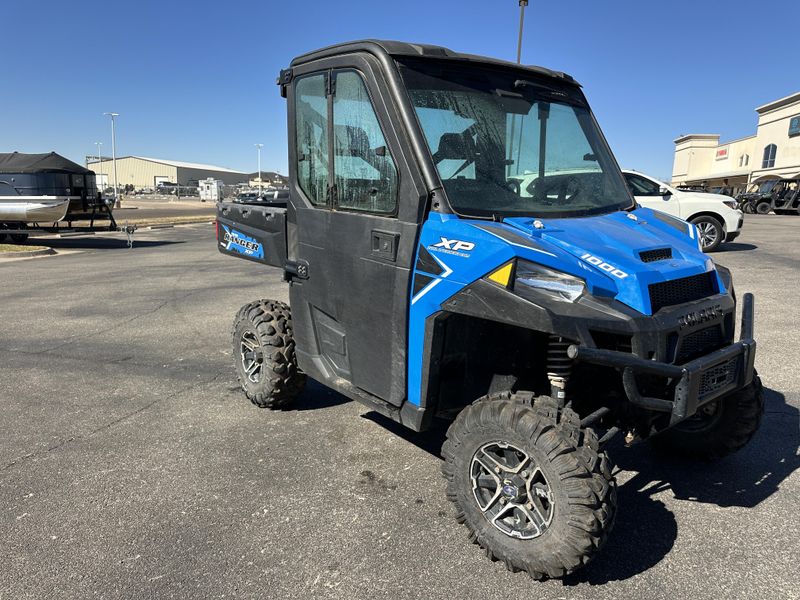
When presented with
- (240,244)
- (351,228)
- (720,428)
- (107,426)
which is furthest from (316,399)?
(720,428)

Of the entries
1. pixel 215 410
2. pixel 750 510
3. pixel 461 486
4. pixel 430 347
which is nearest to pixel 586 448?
pixel 461 486

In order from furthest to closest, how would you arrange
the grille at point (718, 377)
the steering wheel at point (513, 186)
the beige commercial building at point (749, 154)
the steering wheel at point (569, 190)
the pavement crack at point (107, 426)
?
the beige commercial building at point (749, 154) < the pavement crack at point (107, 426) < the steering wheel at point (569, 190) < the steering wheel at point (513, 186) < the grille at point (718, 377)

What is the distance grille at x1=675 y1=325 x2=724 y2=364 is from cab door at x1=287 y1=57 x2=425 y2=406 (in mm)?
1350

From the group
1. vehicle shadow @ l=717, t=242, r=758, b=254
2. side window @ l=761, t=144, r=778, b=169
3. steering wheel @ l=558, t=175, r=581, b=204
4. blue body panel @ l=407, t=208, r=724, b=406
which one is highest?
side window @ l=761, t=144, r=778, b=169

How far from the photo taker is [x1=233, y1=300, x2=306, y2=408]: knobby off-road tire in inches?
175

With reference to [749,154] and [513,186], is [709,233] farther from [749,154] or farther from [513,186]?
[749,154]

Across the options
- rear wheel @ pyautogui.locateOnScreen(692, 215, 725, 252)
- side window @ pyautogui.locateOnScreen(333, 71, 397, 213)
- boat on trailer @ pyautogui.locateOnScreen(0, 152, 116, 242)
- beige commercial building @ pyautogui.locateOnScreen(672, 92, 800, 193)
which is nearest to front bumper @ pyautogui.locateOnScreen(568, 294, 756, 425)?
side window @ pyautogui.locateOnScreen(333, 71, 397, 213)

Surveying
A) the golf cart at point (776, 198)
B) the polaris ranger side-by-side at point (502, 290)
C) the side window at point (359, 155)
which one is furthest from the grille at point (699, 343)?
the golf cart at point (776, 198)

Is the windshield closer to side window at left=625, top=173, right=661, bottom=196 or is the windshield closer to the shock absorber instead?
the shock absorber

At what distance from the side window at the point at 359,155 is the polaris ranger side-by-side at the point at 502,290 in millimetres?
11

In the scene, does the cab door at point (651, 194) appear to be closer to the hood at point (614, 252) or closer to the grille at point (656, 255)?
the hood at point (614, 252)

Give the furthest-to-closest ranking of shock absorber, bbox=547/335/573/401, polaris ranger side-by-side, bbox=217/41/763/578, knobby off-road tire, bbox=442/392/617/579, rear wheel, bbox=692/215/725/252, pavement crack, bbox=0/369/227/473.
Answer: rear wheel, bbox=692/215/725/252 → pavement crack, bbox=0/369/227/473 → shock absorber, bbox=547/335/573/401 → polaris ranger side-by-side, bbox=217/41/763/578 → knobby off-road tire, bbox=442/392/617/579

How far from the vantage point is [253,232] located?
4629mm

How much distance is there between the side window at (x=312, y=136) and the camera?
3.54 metres
